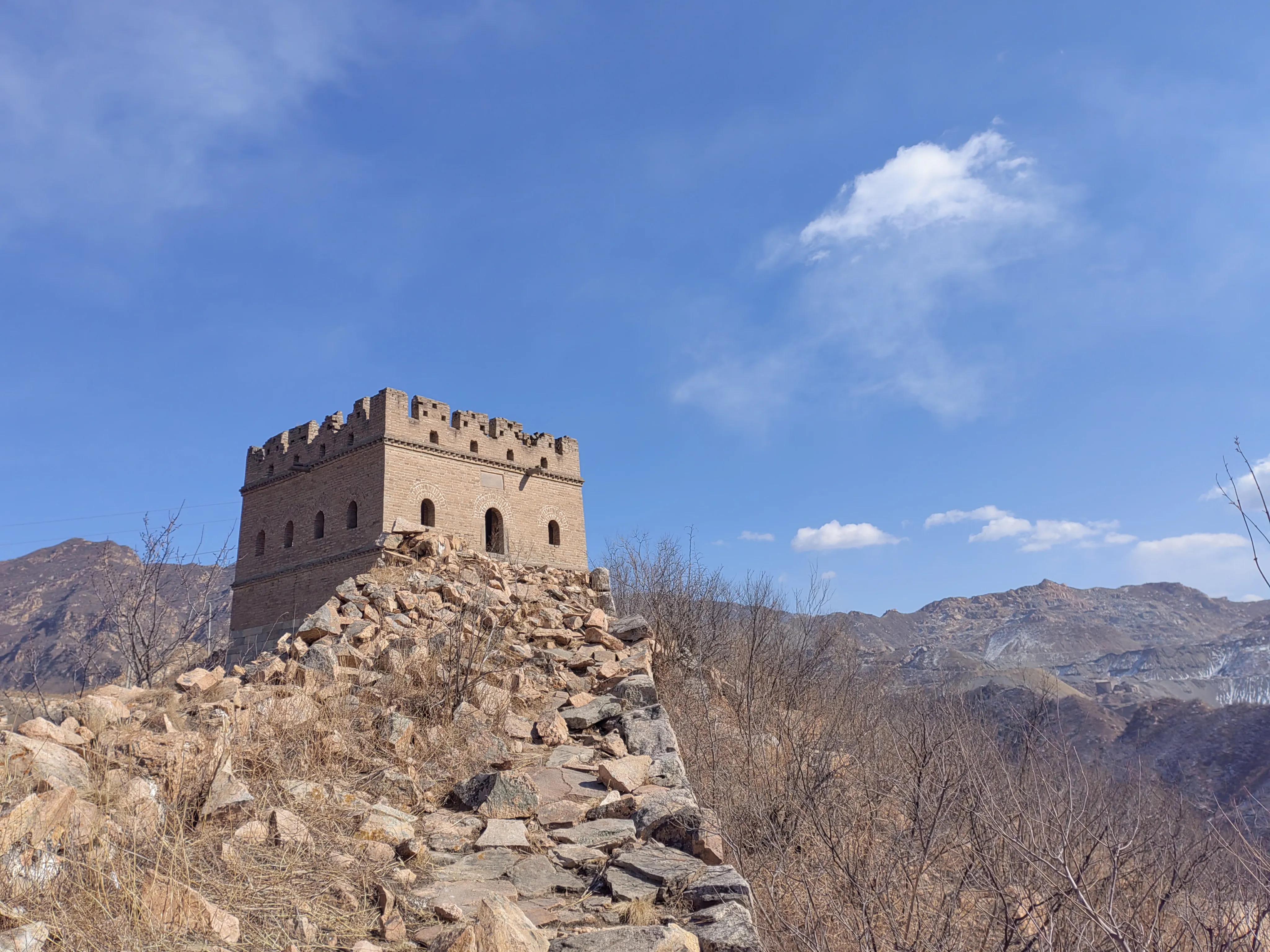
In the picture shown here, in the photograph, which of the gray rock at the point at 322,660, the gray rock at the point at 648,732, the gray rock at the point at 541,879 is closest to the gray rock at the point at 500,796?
the gray rock at the point at 541,879

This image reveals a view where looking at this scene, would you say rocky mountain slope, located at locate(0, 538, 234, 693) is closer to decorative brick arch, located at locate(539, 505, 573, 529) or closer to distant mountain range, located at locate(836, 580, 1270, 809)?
decorative brick arch, located at locate(539, 505, 573, 529)

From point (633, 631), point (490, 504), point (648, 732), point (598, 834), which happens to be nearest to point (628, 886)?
point (598, 834)

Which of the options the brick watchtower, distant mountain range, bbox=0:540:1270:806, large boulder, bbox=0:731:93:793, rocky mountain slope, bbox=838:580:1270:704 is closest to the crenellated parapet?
the brick watchtower

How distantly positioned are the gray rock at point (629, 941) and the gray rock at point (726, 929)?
194 mm

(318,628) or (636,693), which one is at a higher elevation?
(318,628)

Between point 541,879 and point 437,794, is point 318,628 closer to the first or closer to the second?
point 437,794

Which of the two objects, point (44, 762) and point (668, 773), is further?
point (668, 773)

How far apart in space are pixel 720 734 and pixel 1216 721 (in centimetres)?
5496

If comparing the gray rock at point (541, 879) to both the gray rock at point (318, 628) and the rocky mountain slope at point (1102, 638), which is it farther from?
the rocky mountain slope at point (1102, 638)

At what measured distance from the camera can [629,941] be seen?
3.46m

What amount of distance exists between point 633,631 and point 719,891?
5917mm

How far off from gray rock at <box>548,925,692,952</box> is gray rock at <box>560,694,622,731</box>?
3.57 meters

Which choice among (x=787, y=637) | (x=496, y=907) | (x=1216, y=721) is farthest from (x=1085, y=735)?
(x=496, y=907)

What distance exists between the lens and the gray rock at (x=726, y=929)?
→ 362 centimetres
